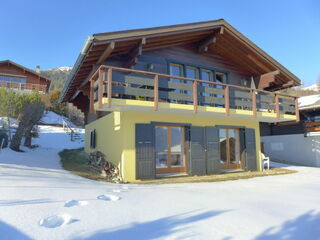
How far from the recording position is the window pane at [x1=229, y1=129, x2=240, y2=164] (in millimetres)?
10914

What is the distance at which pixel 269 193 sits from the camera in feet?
19.1

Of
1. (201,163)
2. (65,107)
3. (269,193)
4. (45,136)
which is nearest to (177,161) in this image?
(201,163)

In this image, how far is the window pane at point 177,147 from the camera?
30.0ft

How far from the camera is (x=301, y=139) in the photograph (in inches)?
619

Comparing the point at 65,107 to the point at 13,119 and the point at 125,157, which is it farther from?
the point at 125,157

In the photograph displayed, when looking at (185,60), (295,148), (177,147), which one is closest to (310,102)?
(295,148)

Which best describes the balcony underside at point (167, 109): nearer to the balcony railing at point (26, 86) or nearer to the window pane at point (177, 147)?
the window pane at point (177, 147)

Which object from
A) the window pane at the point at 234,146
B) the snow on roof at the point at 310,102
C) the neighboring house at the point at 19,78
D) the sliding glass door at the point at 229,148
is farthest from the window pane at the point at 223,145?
the neighboring house at the point at 19,78

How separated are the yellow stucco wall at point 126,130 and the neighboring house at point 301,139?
7.55 meters

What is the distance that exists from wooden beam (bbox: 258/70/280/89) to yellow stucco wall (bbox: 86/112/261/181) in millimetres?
3084

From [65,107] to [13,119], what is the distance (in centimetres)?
1503

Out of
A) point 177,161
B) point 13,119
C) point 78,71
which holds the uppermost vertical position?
point 78,71

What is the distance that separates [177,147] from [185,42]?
17.1ft

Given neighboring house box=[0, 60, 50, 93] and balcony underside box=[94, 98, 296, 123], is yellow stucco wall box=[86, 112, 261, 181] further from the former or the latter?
neighboring house box=[0, 60, 50, 93]
